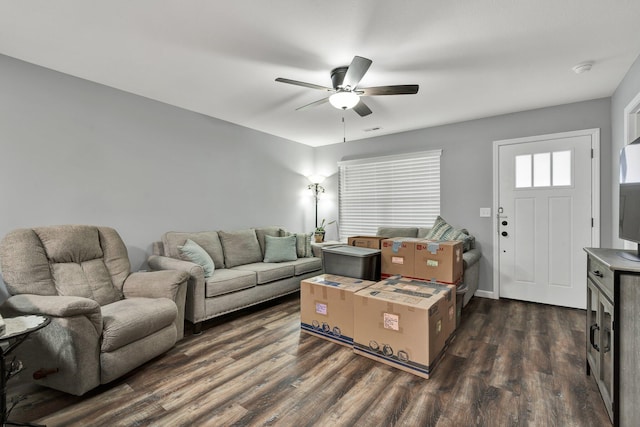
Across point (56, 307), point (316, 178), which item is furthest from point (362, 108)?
point (56, 307)

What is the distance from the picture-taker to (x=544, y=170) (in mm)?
3652

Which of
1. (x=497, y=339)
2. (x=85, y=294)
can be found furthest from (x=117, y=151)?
(x=497, y=339)

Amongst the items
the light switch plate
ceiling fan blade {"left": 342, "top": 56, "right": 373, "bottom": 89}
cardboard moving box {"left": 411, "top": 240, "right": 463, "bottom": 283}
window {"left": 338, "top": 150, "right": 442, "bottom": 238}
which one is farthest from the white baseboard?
ceiling fan blade {"left": 342, "top": 56, "right": 373, "bottom": 89}

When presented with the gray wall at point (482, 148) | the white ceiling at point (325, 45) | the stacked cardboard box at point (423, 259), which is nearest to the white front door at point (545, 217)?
the gray wall at point (482, 148)

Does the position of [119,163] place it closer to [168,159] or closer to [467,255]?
[168,159]

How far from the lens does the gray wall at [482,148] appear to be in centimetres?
333

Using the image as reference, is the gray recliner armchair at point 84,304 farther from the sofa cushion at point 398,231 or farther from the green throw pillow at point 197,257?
the sofa cushion at point 398,231

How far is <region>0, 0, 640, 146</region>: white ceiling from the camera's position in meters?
1.88

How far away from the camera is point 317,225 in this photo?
5707mm

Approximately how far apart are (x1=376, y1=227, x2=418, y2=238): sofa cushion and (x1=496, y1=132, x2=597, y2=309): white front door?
3.63 ft

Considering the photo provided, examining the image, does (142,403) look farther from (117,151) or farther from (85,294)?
(117,151)

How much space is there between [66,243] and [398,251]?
288 cm

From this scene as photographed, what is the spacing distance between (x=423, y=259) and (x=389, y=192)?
229 centimetres

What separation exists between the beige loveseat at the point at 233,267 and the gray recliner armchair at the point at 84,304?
30 cm
